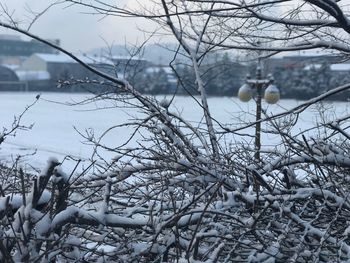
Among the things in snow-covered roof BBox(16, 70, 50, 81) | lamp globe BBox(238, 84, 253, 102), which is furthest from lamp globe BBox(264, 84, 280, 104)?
snow-covered roof BBox(16, 70, 50, 81)

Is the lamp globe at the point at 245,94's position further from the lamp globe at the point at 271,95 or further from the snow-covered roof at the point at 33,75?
the snow-covered roof at the point at 33,75

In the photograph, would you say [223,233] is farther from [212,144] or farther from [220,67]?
[220,67]

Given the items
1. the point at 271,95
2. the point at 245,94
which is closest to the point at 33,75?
the point at 245,94

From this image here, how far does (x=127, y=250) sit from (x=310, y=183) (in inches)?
60.5

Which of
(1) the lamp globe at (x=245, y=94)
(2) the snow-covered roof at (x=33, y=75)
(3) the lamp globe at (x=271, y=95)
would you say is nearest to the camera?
(3) the lamp globe at (x=271, y=95)

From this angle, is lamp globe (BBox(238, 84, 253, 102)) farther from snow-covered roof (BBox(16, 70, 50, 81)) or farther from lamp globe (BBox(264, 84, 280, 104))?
snow-covered roof (BBox(16, 70, 50, 81))

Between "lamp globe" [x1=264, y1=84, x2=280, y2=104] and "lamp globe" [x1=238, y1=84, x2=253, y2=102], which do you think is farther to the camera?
"lamp globe" [x1=238, y1=84, x2=253, y2=102]

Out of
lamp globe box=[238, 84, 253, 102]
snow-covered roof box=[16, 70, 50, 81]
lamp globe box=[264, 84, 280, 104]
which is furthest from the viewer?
snow-covered roof box=[16, 70, 50, 81]

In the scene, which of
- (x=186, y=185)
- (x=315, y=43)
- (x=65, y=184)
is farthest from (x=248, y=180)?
(x=315, y=43)

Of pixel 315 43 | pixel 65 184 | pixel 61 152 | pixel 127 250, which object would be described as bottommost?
pixel 61 152

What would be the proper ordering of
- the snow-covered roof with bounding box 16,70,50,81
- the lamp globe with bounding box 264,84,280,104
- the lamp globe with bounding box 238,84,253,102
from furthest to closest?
the snow-covered roof with bounding box 16,70,50,81
the lamp globe with bounding box 238,84,253,102
the lamp globe with bounding box 264,84,280,104

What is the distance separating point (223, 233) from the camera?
275 cm

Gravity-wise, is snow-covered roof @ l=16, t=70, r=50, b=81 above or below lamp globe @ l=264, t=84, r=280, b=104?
below

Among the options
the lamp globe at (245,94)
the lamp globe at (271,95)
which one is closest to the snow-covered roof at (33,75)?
the lamp globe at (245,94)
